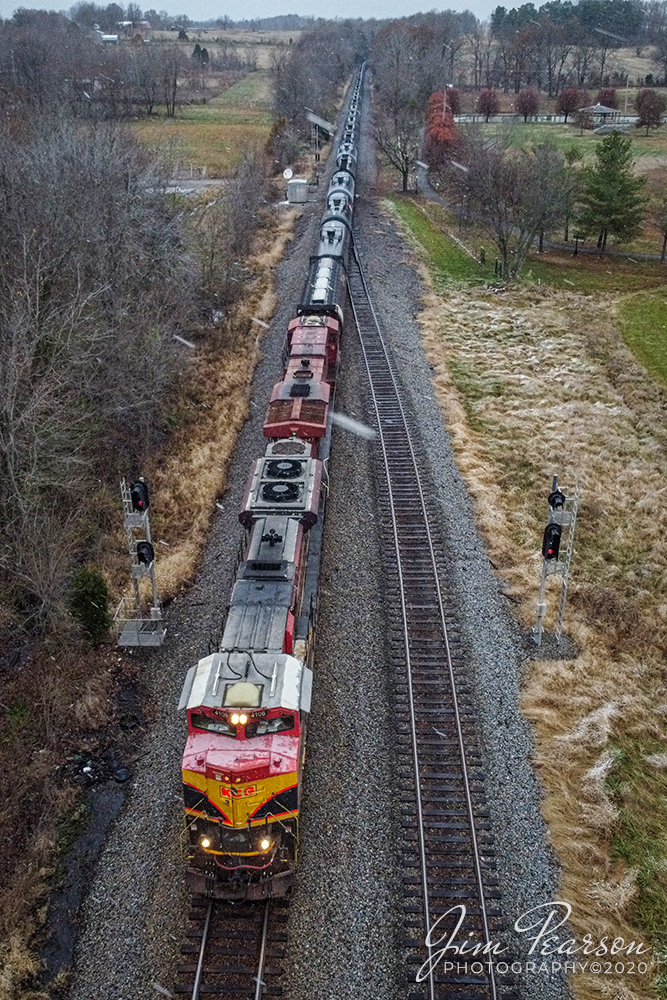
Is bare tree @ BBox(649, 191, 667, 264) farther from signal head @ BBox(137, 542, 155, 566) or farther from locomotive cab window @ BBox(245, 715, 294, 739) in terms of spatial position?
locomotive cab window @ BBox(245, 715, 294, 739)

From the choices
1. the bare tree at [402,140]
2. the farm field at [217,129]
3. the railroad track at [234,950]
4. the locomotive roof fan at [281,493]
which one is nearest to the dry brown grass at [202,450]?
the locomotive roof fan at [281,493]

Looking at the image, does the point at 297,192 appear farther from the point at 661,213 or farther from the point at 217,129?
the point at 217,129

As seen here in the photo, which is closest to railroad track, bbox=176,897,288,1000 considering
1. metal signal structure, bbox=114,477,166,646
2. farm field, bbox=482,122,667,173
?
metal signal structure, bbox=114,477,166,646

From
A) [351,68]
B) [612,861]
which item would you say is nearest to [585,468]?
[612,861]

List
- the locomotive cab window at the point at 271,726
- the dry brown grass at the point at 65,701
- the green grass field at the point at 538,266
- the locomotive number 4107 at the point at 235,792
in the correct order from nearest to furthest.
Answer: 1. the locomotive number 4107 at the point at 235,792
2. the locomotive cab window at the point at 271,726
3. the dry brown grass at the point at 65,701
4. the green grass field at the point at 538,266

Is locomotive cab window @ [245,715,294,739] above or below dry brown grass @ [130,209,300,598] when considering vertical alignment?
above

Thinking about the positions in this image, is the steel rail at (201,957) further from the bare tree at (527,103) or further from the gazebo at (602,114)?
the bare tree at (527,103)
